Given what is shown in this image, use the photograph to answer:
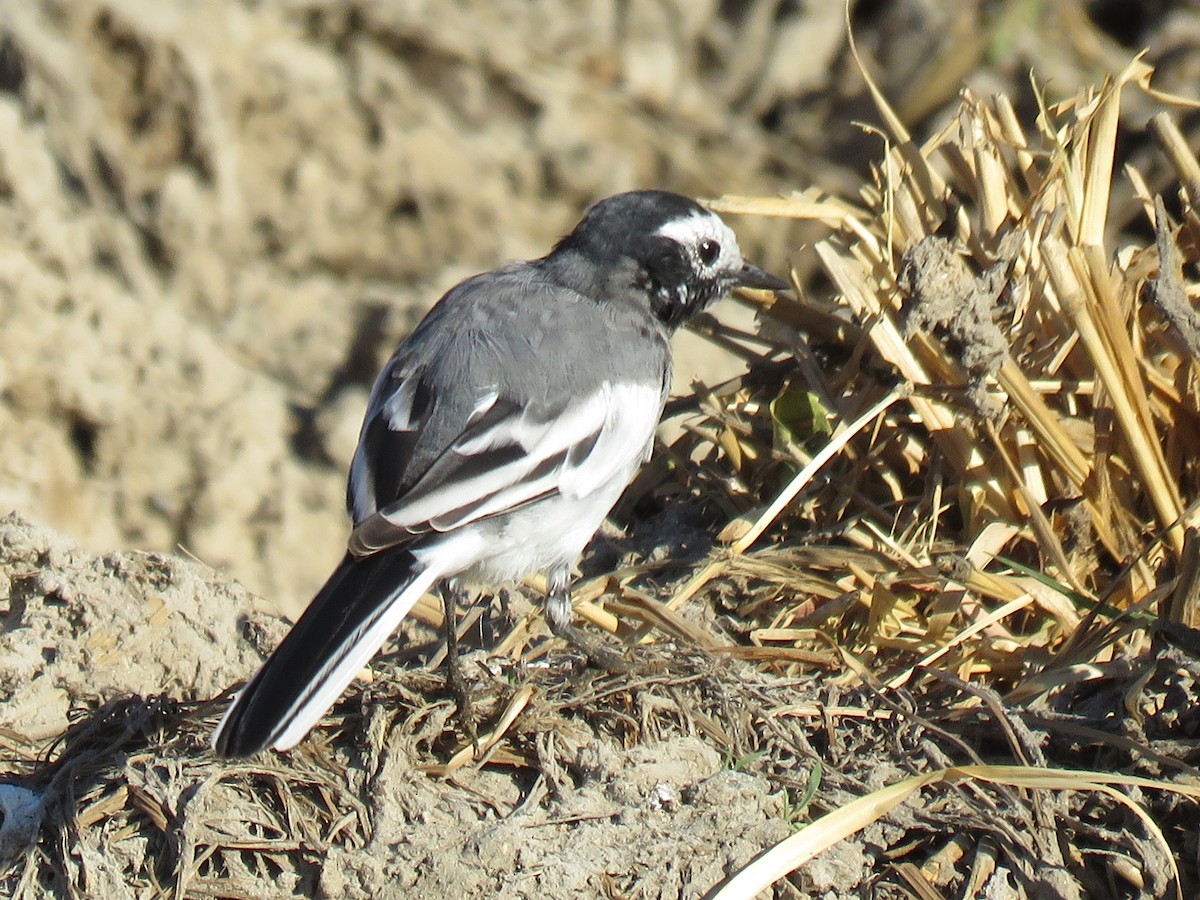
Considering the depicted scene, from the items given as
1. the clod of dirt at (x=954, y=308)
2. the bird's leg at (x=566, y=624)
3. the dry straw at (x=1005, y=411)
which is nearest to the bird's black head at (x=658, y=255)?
the dry straw at (x=1005, y=411)

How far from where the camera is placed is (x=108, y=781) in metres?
3.55

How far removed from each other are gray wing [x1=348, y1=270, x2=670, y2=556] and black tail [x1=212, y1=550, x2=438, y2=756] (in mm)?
74

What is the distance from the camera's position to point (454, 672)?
12.6 ft

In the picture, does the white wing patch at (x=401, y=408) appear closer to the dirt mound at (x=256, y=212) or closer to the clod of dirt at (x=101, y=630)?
the clod of dirt at (x=101, y=630)

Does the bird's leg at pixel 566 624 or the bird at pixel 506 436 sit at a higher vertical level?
the bird at pixel 506 436

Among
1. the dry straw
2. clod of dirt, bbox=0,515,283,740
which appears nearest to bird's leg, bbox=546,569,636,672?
the dry straw

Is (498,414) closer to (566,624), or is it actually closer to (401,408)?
(401,408)

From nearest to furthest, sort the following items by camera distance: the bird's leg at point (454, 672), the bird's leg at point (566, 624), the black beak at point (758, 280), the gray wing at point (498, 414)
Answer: the bird's leg at point (454, 672) → the gray wing at point (498, 414) → the bird's leg at point (566, 624) → the black beak at point (758, 280)

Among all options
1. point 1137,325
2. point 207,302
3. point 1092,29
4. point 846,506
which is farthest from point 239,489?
point 1092,29

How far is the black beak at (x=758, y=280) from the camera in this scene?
15.5ft

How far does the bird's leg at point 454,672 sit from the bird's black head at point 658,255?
40.3 inches

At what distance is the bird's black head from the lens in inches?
187

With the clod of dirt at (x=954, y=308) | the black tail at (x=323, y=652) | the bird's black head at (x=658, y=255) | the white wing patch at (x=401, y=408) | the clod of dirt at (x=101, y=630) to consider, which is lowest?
the clod of dirt at (x=101, y=630)

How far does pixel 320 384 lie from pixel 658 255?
2.22 metres
